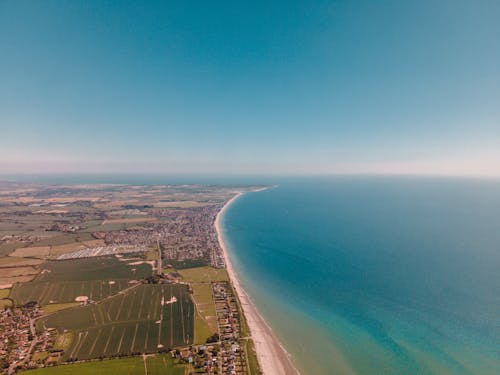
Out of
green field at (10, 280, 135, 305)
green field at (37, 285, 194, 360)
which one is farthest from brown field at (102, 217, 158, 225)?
green field at (37, 285, 194, 360)

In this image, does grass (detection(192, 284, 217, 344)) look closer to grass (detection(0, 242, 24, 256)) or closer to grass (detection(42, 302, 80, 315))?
grass (detection(42, 302, 80, 315))

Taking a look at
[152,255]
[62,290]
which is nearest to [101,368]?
[62,290]

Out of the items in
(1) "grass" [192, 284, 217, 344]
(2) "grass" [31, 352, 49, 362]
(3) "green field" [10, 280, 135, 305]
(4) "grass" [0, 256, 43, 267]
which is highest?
(4) "grass" [0, 256, 43, 267]

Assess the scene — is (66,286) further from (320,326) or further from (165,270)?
(320,326)

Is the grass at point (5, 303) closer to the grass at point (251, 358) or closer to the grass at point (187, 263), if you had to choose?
the grass at point (187, 263)

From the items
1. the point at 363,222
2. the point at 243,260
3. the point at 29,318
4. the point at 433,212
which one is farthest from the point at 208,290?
the point at 433,212

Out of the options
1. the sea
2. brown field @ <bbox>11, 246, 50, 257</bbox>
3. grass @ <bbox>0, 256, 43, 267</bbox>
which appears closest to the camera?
the sea

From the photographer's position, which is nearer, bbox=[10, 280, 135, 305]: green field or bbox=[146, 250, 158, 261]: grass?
bbox=[10, 280, 135, 305]: green field

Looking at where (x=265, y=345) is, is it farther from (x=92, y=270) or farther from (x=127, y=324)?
(x=92, y=270)

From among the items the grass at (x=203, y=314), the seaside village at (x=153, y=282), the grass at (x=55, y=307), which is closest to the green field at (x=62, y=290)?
the seaside village at (x=153, y=282)

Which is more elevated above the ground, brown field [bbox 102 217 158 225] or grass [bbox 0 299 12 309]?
brown field [bbox 102 217 158 225]
